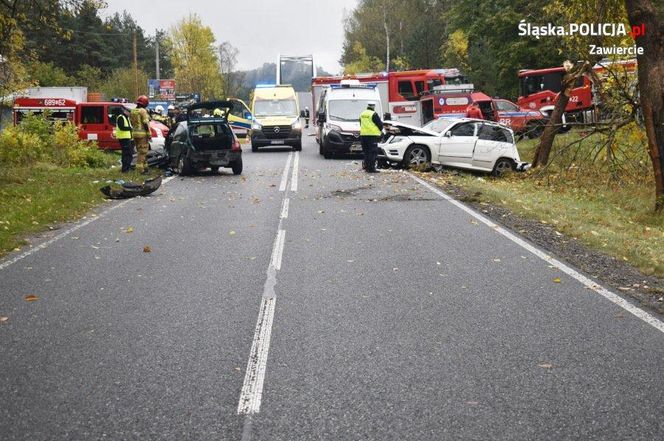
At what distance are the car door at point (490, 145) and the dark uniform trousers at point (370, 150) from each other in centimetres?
281

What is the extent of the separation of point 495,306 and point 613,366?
1.77 metres

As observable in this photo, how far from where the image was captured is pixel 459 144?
21.2m

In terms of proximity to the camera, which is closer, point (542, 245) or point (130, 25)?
point (542, 245)

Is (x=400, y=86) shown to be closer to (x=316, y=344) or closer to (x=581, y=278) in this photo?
(x=581, y=278)

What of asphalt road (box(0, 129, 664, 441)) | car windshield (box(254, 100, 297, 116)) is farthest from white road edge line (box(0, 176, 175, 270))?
car windshield (box(254, 100, 297, 116))

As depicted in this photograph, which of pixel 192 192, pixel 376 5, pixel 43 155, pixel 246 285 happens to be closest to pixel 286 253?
pixel 246 285

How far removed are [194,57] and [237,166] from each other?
192 feet

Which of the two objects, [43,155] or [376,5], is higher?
[376,5]

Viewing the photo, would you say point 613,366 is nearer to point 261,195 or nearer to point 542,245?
point 542,245

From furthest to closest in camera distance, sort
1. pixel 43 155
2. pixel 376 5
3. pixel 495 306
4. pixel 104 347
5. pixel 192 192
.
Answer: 1. pixel 376 5
2. pixel 43 155
3. pixel 192 192
4. pixel 495 306
5. pixel 104 347

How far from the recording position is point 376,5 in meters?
89.9

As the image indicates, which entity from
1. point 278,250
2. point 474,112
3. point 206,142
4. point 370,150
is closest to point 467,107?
point 474,112

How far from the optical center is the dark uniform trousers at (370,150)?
20984mm

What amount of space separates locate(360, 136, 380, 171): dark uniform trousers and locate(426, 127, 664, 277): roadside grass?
1917mm
